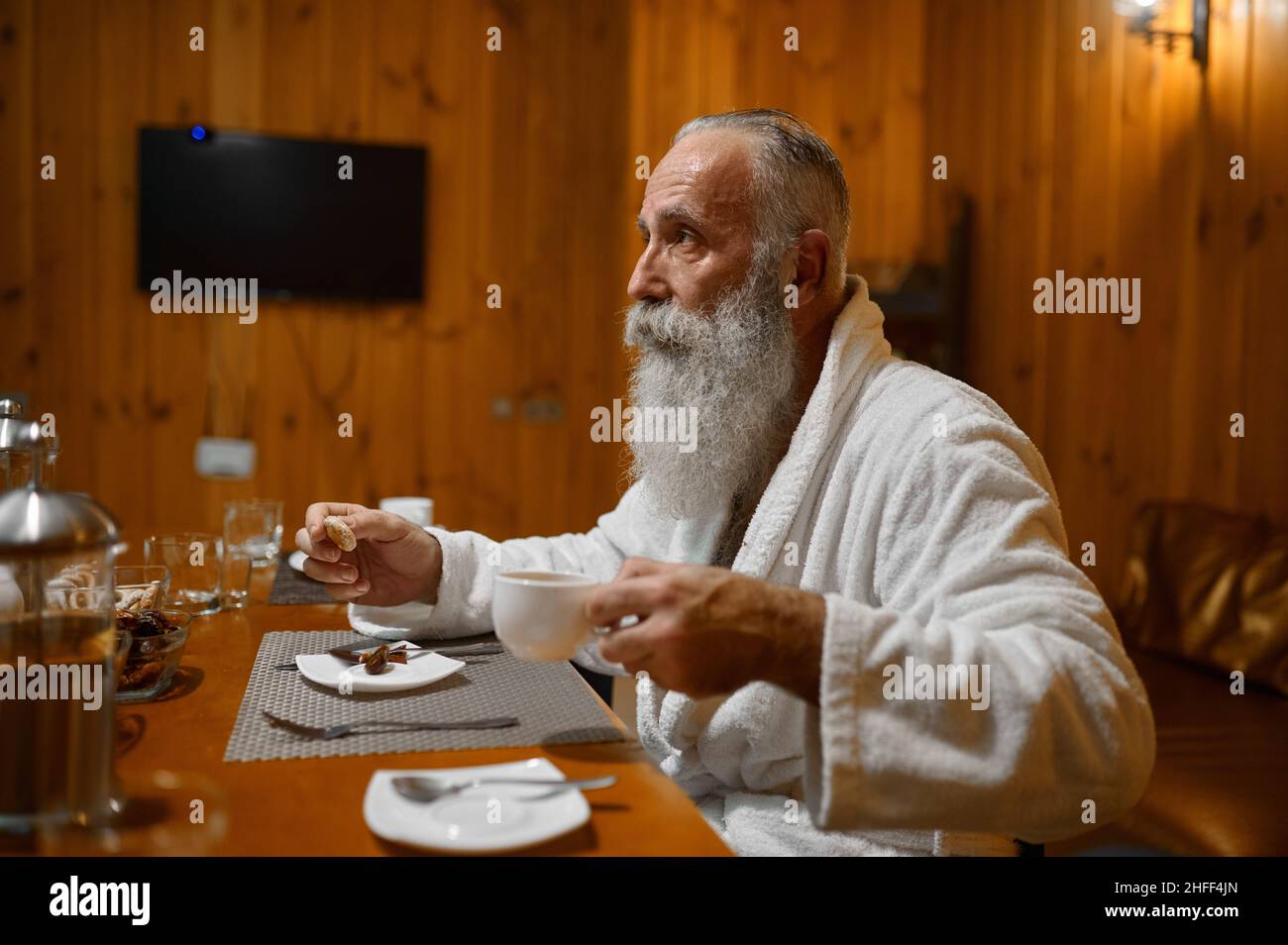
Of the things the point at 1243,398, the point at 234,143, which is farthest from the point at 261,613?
the point at 234,143

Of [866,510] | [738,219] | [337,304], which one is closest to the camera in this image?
[866,510]

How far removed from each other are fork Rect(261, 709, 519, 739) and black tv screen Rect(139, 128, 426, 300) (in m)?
3.07

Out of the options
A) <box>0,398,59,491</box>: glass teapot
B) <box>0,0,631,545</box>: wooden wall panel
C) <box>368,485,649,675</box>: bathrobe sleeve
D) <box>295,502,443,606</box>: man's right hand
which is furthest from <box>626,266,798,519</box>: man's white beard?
<box>0,0,631,545</box>: wooden wall panel

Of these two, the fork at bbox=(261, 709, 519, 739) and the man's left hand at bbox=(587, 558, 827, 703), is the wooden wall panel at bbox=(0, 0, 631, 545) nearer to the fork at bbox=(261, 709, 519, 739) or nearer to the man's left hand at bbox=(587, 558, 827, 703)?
the fork at bbox=(261, 709, 519, 739)

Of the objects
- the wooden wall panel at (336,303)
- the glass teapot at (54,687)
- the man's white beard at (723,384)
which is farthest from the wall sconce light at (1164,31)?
the glass teapot at (54,687)

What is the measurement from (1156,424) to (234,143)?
3.25m

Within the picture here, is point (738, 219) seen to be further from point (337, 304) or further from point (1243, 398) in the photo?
point (337, 304)

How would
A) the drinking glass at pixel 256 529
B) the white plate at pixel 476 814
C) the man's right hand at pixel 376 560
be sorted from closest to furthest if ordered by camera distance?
the white plate at pixel 476 814 → the man's right hand at pixel 376 560 → the drinking glass at pixel 256 529

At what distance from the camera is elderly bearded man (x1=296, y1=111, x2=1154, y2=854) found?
36.2 inches

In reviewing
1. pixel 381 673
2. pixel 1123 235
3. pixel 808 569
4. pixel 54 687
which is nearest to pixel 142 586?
pixel 381 673

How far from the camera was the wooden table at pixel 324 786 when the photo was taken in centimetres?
82

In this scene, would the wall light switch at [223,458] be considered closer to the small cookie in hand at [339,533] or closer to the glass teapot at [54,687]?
the small cookie in hand at [339,533]

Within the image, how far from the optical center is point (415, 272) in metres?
3.98

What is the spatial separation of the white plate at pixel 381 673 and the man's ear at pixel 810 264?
29.6 inches
